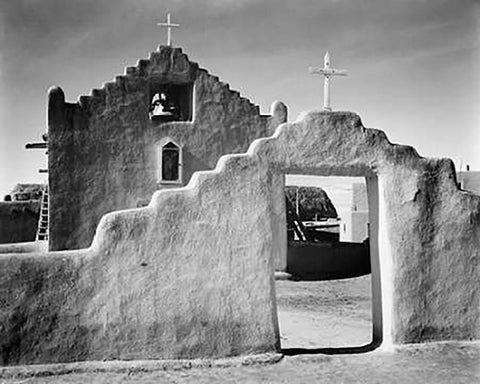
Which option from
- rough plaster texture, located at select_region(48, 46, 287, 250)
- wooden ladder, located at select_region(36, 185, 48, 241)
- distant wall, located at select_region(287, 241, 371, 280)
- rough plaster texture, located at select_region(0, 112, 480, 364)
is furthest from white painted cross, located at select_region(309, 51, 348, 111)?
wooden ladder, located at select_region(36, 185, 48, 241)

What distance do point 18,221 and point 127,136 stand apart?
235 inches

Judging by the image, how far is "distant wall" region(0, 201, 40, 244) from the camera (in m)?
18.3

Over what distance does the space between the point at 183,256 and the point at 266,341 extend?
4.57ft

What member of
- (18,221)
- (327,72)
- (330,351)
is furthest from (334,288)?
(18,221)

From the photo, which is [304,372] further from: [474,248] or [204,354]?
[474,248]

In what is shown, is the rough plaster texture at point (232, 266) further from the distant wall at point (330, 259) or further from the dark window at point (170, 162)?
the distant wall at point (330, 259)

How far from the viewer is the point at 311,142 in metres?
7.11

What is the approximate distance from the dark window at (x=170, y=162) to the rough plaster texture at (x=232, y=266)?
27.1ft

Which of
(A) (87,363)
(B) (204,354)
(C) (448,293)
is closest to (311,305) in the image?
(C) (448,293)

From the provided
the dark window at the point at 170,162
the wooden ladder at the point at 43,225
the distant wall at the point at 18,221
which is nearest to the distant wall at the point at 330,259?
the dark window at the point at 170,162

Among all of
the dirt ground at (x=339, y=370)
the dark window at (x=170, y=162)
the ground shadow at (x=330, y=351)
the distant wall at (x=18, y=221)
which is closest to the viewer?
the dirt ground at (x=339, y=370)

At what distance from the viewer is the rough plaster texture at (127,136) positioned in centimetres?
1427

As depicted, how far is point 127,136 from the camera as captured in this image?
1491 cm

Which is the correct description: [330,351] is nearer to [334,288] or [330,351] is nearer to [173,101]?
[334,288]
